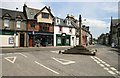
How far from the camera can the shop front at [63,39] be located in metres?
32.8

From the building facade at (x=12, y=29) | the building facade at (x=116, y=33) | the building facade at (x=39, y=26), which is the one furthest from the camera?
the building facade at (x=116, y=33)

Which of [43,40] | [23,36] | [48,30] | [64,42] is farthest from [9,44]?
[64,42]

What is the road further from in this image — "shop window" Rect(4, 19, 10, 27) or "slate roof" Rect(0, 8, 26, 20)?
"slate roof" Rect(0, 8, 26, 20)

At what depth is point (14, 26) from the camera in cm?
2519

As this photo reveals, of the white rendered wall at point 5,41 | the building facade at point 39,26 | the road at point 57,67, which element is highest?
the building facade at point 39,26


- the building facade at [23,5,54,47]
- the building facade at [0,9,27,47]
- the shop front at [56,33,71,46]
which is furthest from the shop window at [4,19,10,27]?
the shop front at [56,33,71,46]

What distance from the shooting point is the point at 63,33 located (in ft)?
111

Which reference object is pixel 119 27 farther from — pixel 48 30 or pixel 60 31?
pixel 48 30

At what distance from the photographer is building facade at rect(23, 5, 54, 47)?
27595 mm

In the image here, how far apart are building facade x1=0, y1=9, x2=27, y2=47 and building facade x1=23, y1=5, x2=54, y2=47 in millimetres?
1604

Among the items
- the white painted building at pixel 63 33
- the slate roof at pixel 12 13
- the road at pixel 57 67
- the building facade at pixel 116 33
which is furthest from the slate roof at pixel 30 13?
the building facade at pixel 116 33

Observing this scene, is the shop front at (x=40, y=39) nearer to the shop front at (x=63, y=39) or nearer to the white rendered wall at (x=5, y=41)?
the shop front at (x=63, y=39)

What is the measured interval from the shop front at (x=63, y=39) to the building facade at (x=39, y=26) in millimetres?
2388

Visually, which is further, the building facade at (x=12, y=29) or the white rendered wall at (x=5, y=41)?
the building facade at (x=12, y=29)
